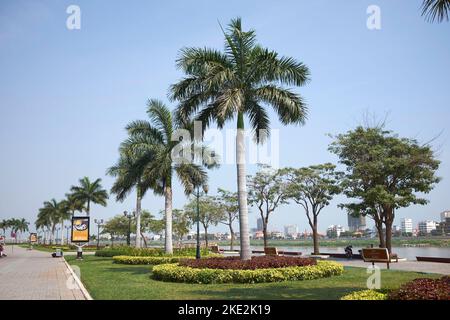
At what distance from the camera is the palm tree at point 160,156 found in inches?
984

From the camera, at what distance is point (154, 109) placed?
25938mm

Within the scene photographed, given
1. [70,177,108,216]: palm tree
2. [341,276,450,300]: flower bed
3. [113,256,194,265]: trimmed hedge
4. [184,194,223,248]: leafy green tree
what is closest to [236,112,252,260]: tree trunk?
[341,276,450,300]: flower bed

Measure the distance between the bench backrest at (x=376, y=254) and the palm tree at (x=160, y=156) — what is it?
463 inches

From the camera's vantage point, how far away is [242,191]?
1627cm

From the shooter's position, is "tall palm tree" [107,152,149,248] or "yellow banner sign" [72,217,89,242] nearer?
"tall palm tree" [107,152,149,248]

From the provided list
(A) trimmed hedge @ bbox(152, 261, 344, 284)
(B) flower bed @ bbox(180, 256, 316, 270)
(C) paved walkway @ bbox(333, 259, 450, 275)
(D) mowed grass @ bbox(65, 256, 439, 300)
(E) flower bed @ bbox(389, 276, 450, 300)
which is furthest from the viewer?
(C) paved walkway @ bbox(333, 259, 450, 275)

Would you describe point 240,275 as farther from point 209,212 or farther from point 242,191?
point 209,212

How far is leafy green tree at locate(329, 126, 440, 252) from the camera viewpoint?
24812mm

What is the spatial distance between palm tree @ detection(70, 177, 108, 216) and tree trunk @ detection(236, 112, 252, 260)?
4791 cm

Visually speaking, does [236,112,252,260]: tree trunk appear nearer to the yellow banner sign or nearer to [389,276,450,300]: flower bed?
[389,276,450,300]: flower bed

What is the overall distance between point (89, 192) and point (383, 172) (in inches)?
1829
